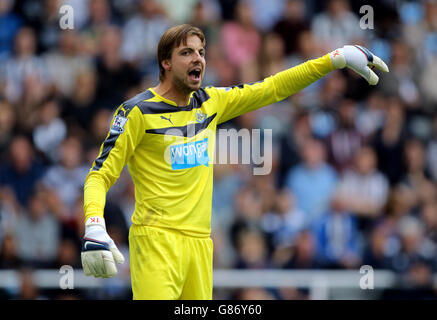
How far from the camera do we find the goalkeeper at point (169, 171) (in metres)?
6.16

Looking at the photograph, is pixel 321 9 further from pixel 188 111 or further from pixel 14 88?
pixel 188 111

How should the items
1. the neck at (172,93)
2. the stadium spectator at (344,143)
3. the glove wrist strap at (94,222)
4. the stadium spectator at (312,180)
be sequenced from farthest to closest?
1. the stadium spectator at (344,143)
2. the stadium spectator at (312,180)
3. the neck at (172,93)
4. the glove wrist strap at (94,222)

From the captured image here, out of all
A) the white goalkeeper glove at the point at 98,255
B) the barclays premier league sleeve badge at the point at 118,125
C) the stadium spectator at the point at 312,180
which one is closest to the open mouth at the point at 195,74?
the barclays premier league sleeve badge at the point at 118,125

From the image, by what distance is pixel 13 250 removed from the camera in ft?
36.2

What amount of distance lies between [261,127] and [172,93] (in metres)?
5.73

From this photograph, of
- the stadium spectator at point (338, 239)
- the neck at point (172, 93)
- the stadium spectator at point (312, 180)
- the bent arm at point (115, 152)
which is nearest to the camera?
the bent arm at point (115, 152)

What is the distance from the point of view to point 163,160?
6352mm

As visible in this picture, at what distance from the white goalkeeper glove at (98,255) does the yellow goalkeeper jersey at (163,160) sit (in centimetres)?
49

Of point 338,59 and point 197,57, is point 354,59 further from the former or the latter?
point 197,57

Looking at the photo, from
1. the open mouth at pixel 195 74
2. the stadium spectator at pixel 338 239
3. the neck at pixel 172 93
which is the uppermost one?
the open mouth at pixel 195 74

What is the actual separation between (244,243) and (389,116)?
334cm

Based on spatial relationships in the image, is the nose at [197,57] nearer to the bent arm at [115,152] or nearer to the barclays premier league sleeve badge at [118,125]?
the bent arm at [115,152]

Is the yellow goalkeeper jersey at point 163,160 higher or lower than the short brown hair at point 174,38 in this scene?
lower

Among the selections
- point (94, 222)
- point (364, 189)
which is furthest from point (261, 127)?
point (94, 222)
